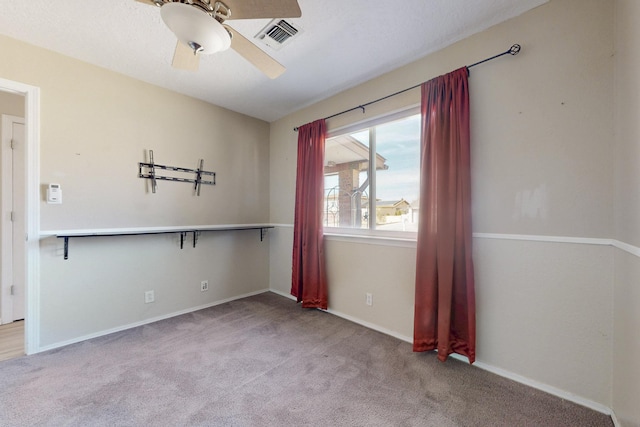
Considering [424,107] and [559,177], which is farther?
[424,107]

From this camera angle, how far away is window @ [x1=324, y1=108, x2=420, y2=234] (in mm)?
2424

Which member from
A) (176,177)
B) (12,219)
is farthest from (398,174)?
(12,219)

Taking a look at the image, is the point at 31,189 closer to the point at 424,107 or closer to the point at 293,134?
the point at 293,134

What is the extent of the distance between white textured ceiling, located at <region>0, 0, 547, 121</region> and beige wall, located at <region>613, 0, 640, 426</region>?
66cm

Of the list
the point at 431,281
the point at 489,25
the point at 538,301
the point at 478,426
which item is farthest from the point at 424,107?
the point at 478,426

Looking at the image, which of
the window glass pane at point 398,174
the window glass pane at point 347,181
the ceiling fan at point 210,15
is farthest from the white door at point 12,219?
the window glass pane at point 398,174

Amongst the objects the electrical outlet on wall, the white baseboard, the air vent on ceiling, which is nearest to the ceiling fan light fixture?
the air vent on ceiling

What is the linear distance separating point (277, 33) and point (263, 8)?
2.48 ft

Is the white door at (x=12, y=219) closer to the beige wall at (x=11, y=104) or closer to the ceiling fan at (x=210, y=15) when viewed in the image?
the beige wall at (x=11, y=104)

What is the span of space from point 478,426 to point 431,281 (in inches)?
35.5

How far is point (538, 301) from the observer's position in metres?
1.71

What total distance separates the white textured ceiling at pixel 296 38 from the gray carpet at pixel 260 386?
240 cm

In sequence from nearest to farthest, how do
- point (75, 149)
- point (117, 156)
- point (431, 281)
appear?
point (431, 281), point (75, 149), point (117, 156)

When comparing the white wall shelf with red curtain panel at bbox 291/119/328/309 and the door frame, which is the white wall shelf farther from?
red curtain panel at bbox 291/119/328/309
